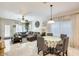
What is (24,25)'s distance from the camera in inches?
107

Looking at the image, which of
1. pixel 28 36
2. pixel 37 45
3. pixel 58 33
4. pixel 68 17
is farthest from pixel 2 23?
pixel 68 17

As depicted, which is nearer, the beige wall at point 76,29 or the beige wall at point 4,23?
the beige wall at point 4,23

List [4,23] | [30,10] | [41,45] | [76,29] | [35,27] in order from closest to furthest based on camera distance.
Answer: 1. [4,23]
2. [30,10]
3. [35,27]
4. [41,45]
5. [76,29]

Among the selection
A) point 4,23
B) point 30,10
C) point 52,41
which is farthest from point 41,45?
point 4,23

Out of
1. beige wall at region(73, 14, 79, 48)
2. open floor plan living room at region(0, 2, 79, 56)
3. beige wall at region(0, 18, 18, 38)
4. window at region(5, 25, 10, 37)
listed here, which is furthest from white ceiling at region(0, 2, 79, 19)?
beige wall at region(73, 14, 79, 48)

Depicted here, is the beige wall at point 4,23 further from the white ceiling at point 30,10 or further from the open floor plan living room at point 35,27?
the white ceiling at point 30,10

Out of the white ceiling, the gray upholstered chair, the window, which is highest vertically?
the white ceiling

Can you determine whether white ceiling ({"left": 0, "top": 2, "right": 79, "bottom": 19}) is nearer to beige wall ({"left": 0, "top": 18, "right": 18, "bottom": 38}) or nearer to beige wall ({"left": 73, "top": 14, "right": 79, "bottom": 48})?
beige wall ({"left": 0, "top": 18, "right": 18, "bottom": 38})

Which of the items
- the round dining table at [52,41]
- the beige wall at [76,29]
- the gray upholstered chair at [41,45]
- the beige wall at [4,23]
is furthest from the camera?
the beige wall at [76,29]

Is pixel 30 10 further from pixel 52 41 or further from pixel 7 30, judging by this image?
pixel 52 41

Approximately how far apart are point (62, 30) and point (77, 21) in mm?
955

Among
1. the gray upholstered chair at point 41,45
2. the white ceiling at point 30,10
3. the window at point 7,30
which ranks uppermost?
the white ceiling at point 30,10

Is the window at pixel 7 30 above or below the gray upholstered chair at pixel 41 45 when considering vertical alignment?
above

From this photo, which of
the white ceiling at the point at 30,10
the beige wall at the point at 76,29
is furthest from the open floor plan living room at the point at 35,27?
the beige wall at the point at 76,29
